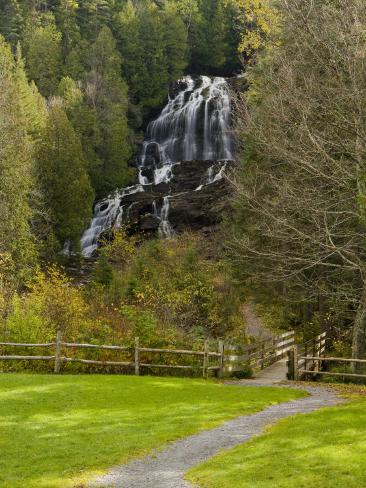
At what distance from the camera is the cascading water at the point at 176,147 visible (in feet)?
160

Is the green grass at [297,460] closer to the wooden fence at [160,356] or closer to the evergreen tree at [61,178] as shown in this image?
the wooden fence at [160,356]

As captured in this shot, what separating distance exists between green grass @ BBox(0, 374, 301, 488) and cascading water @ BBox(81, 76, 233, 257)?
30.3 metres

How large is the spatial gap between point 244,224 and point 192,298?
5835mm

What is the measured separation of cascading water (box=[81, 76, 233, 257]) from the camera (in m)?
48.8

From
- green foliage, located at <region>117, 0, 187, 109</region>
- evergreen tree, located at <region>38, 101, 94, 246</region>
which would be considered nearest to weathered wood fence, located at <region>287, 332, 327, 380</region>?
evergreen tree, located at <region>38, 101, 94, 246</region>

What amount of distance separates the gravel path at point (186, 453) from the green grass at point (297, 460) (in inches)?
14.8

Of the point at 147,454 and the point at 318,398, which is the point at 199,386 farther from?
the point at 147,454

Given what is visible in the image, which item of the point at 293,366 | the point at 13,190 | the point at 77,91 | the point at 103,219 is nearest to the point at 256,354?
the point at 293,366

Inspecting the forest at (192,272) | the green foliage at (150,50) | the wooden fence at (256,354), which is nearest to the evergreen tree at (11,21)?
the forest at (192,272)

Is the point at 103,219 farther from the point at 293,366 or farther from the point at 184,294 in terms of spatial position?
the point at 293,366

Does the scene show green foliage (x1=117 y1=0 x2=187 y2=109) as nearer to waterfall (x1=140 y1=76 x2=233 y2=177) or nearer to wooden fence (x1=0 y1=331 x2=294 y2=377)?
waterfall (x1=140 y1=76 x2=233 y2=177)

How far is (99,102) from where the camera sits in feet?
185

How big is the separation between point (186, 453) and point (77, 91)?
1924 inches

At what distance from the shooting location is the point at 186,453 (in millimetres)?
10305
